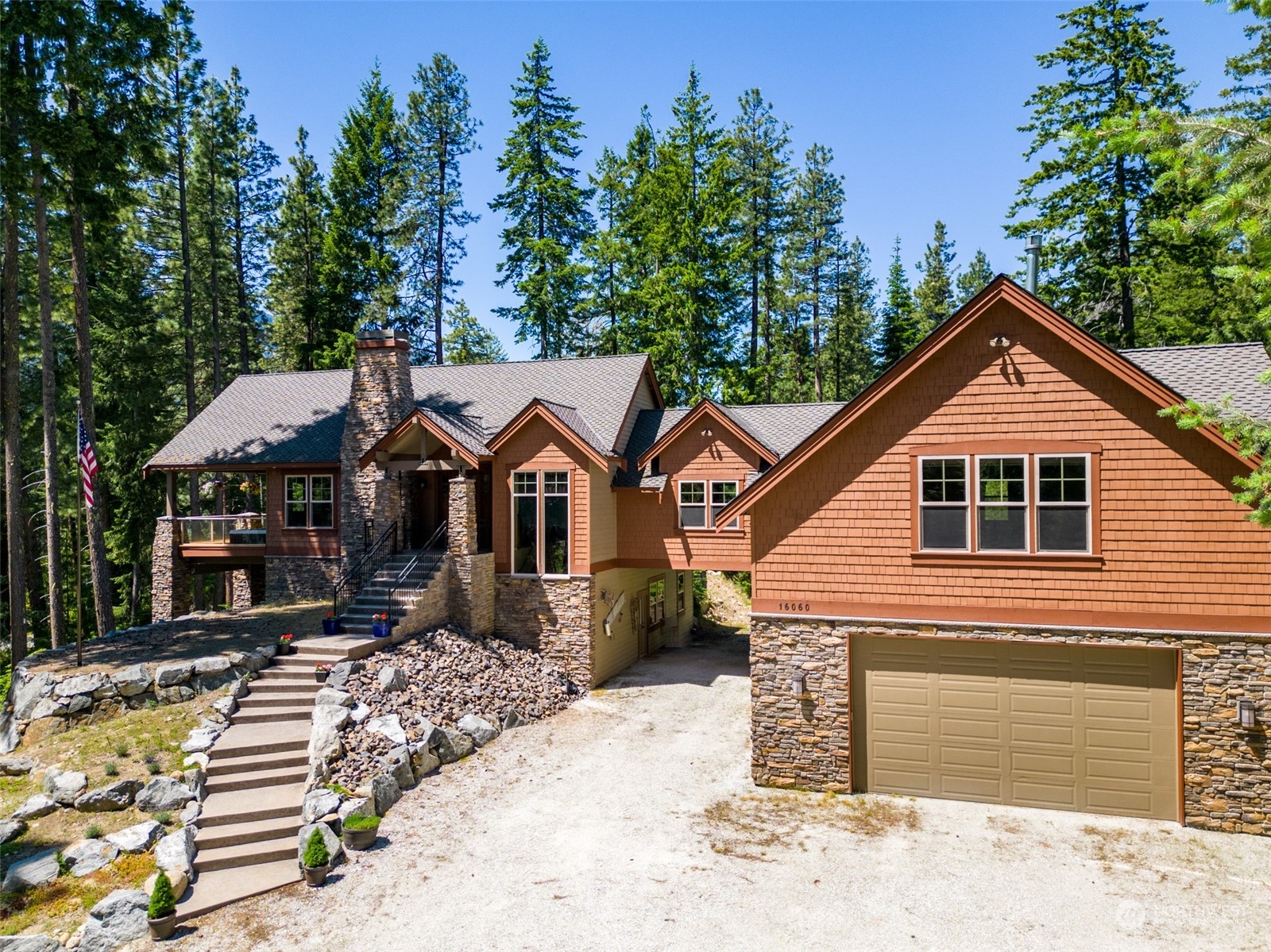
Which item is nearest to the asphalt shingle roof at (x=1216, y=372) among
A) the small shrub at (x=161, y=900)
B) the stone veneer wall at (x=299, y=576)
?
the small shrub at (x=161, y=900)

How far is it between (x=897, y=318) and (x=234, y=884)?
3498 cm

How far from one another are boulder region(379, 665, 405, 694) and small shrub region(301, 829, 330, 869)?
4.37 meters

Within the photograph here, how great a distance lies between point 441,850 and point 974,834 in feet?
24.4

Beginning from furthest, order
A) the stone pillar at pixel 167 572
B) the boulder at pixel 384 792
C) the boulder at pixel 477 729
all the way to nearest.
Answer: the stone pillar at pixel 167 572, the boulder at pixel 477 729, the boulder at pixel 384 792

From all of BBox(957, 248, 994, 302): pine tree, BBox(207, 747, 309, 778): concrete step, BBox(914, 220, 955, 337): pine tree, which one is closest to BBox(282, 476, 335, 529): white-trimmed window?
BBox(207, 747, 309, 778): concrete step

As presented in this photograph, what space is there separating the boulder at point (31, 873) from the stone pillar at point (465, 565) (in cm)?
866

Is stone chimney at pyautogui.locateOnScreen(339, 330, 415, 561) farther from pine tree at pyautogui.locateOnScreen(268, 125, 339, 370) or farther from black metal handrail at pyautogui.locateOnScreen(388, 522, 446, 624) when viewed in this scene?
pine tree at pyautogui.locateOnScreen(268, 125, 339, 370)

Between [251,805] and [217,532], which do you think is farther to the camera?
[217,532]

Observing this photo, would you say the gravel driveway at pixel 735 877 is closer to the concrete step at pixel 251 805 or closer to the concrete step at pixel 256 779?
the concrete step at pixel 251 805

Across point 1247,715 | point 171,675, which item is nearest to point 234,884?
point 171,675

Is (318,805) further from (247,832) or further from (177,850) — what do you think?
(177,850)

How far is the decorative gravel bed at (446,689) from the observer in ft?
38.7

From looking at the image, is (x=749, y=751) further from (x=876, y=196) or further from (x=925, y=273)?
(x=925, y=273)

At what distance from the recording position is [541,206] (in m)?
30.3
